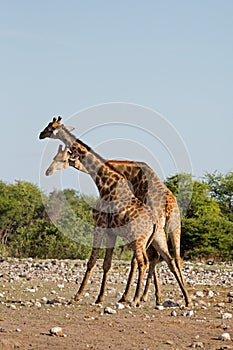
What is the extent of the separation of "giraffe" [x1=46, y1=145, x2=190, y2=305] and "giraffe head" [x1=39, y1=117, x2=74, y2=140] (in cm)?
32

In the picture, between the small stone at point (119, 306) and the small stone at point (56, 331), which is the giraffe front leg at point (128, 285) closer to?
the small stone at point (119, 306)

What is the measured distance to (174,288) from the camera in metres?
16.4

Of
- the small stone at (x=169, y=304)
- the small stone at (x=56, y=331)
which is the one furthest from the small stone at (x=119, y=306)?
the small stone at (x=56, y=331)

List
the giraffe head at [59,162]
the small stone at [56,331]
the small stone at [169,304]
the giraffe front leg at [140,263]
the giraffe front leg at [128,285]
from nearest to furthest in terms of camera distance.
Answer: the small stone at [56,331] < the giraffe front leg at [140,263] < the giraffe front leg at [128,285] < the small stone at [169,304] < the giraffe head at [59,162]

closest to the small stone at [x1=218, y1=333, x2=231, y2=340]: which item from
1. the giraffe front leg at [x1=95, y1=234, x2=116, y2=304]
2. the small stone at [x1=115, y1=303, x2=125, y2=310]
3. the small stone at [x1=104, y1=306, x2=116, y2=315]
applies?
the small stone at [x1=104, y1=306, x2=116, y2=315]

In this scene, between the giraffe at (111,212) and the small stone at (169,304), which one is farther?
the small stone at (169,304)

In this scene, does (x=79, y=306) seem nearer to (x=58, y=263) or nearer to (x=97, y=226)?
(x=97, y=226)

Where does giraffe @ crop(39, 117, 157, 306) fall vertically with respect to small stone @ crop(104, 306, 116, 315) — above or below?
above

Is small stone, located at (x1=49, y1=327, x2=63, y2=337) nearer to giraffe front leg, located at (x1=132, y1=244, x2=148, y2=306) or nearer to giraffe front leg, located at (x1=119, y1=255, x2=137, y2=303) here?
Answer: giraffe front leg, located at (x1=132, y1=244, x2=148, y2=306)

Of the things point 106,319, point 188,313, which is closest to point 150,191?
point 188,313

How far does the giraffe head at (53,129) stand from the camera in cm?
1338

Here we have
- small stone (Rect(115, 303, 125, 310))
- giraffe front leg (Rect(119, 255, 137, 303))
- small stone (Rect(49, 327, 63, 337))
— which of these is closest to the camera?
small stone (Rect(49, 327, 63, 337))

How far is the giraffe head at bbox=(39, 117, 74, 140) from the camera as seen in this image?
527 inches

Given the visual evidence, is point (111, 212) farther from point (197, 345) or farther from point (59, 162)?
point (197, 345)
